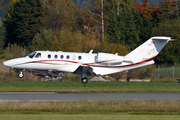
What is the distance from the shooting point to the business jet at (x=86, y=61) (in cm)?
2872

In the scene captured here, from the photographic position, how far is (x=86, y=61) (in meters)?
29.1

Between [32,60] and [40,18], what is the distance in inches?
1430

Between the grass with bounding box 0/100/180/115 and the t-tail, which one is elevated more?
the t-tail

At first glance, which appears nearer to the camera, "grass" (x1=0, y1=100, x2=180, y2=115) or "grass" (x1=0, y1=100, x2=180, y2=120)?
"grass" (x1=0, y1=100, x2=180, y2=120)

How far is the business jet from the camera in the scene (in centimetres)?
2872

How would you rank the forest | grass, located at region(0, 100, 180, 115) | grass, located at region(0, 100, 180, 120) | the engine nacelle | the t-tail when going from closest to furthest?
grass, located at region(0, 100, 180, 120)
grass, located at region(0, 100, 180, 115)
the engine nacelle
the t-tail
the forest

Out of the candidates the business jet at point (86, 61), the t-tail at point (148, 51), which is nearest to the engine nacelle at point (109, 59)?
the business jet at point (86, 61)

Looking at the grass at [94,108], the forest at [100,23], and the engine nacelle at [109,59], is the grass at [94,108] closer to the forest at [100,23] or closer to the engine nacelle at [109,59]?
the engine nacelle at [109,59]

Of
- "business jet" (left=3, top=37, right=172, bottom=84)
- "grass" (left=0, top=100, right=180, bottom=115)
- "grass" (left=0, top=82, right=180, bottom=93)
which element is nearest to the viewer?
"grass" (left=0, top=100, right=180, bottom=115)

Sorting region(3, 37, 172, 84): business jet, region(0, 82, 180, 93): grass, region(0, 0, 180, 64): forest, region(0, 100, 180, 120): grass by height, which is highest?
region(0, 0, 180, 64): forest

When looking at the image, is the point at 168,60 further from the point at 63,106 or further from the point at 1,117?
the point at 1,117

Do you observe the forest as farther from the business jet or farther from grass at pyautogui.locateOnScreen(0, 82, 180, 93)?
the business jet

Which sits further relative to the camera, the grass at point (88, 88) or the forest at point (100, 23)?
the forest at point (100, 23)

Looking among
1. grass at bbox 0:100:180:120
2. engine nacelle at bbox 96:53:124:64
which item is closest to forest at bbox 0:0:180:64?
engine nacelle at bbox 96:53:124:64
